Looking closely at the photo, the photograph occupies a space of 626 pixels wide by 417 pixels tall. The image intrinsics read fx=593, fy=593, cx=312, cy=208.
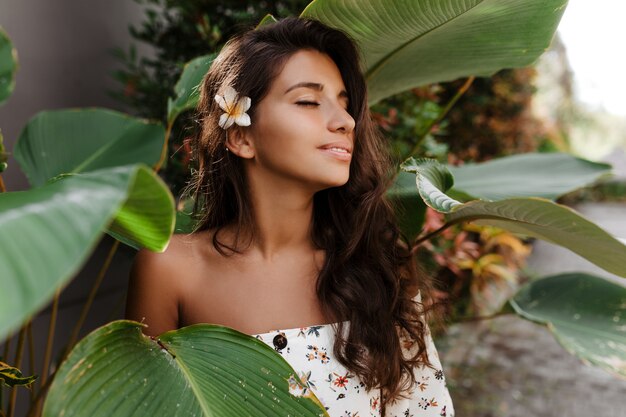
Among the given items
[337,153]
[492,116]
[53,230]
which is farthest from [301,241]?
[492,116]

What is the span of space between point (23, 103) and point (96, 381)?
1.80m

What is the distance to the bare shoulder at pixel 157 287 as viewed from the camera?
122cm

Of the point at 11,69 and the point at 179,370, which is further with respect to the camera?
the point at 11,69

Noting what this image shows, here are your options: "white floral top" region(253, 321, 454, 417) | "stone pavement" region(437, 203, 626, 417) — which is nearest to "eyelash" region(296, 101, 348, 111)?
"white floral top" region(253, 321, 454, 417)

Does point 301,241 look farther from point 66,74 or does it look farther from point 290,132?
point 66,74

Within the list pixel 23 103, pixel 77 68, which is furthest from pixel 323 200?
pixel 77 68

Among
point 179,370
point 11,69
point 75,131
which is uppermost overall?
point 11,69

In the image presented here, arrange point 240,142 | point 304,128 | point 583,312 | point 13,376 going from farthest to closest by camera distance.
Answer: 1. point 583,312
2. point 240,142
3. point 304,128
4. point 13,376

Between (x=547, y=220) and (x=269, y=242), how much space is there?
610 millimetres

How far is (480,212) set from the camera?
3.42ft

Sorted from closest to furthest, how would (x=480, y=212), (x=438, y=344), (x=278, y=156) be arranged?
(x=480, y=212) → (x=278, y=156) → (x=438, y=344)

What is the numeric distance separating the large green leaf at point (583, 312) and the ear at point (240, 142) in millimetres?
890

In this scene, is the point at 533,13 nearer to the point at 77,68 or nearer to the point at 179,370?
the point at 179,370

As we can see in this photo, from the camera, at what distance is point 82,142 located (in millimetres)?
1731
